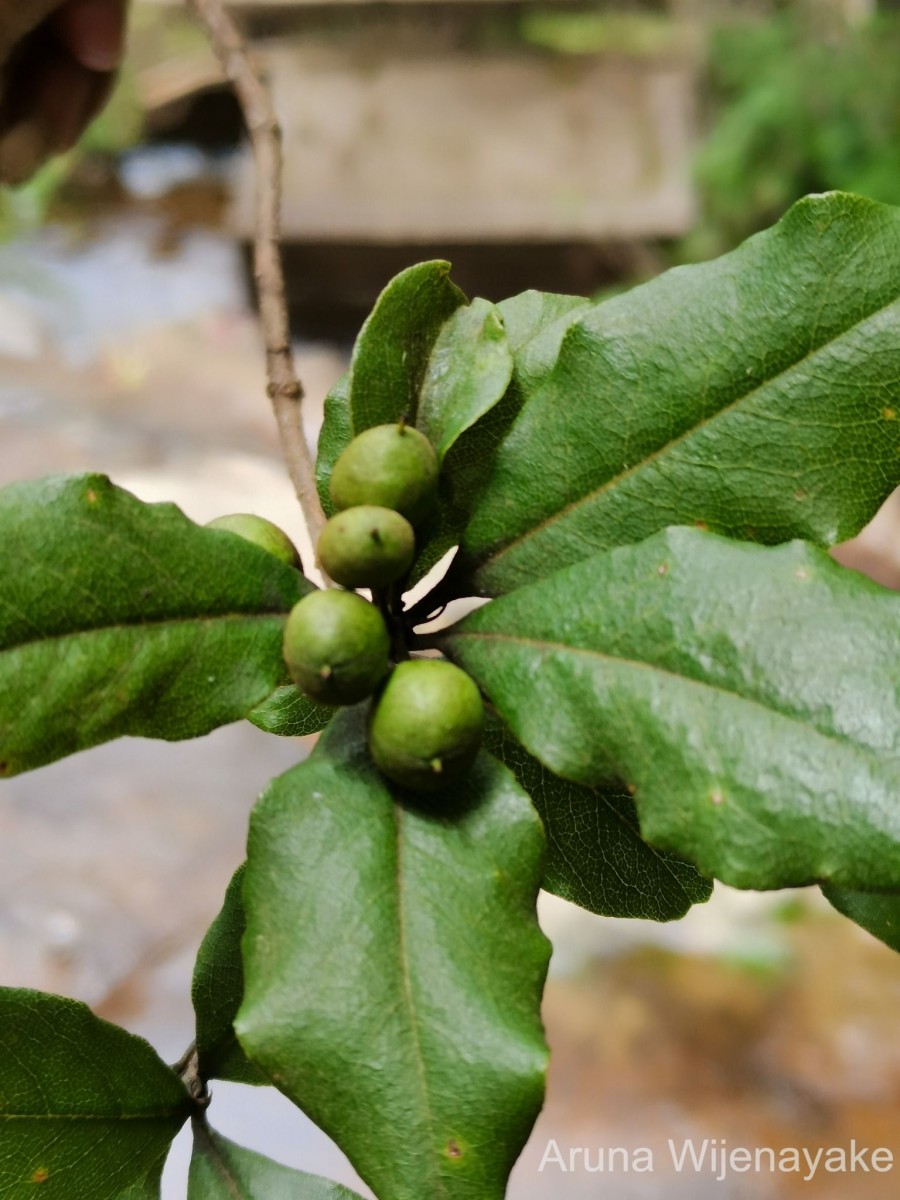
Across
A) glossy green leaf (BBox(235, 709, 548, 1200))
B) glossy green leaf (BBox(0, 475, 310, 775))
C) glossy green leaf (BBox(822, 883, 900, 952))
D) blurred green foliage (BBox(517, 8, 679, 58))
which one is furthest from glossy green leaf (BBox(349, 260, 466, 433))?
blurred green foliage (BBox(517, 8, 679, 58))

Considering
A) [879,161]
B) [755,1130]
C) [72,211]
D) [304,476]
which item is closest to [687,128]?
[879,161]

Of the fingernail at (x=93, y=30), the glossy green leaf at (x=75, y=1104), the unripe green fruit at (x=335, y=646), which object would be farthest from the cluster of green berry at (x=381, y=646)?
the fingernail at (x=93, y=30)

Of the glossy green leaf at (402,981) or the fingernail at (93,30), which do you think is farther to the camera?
the fingernail at (93,30)

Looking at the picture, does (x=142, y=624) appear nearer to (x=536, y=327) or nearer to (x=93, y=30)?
(x=536, y=327)

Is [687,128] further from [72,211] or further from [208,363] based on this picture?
[72,211]

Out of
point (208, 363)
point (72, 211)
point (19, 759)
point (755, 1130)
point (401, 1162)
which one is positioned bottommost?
point (755, 1130)

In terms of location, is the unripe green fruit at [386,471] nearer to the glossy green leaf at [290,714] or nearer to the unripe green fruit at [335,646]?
the unripe green fruit at [335,646]
